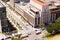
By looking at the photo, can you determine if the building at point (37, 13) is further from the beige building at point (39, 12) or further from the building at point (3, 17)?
the building at point (3, 17)

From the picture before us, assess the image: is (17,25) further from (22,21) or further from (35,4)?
(35,4)

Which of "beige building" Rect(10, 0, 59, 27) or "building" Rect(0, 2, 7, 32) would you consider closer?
"building" Rect(0, 2, 7, 32)

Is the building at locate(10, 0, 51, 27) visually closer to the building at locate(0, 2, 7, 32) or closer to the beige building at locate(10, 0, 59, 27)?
the beige building at locate(10, 0, 59, 27)

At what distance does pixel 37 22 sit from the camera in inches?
1164

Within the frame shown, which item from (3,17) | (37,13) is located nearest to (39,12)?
(37,13)

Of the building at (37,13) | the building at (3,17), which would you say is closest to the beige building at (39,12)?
the building at (37,13)

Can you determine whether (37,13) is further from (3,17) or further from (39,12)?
(3,17)

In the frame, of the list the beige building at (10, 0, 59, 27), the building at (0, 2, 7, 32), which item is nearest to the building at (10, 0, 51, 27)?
the beige building at (10, 0, 59, 27)

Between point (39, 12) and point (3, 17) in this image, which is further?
point (39, 12)

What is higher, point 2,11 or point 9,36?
point 2,11

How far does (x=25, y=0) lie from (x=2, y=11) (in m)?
10.7

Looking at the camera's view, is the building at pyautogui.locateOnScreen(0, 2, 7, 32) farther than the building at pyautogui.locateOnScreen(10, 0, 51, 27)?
No

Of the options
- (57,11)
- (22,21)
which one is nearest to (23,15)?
(22,21)

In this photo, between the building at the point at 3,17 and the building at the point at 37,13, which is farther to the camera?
the building at the point at 37,13
